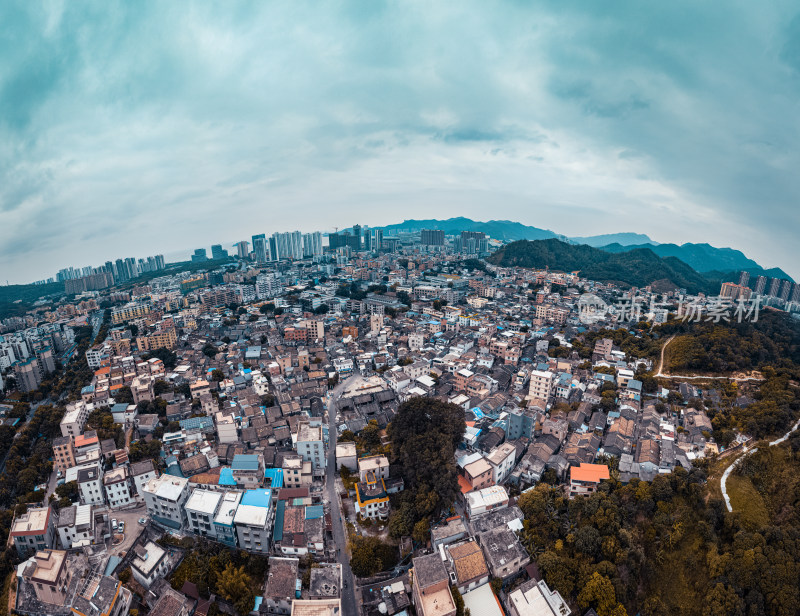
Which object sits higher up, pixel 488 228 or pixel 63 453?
pixel 488 228

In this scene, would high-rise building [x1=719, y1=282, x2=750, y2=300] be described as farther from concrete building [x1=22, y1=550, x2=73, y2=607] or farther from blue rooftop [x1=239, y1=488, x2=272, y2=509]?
concrete building [x1=22, y1=550, x2=73, y2=607]

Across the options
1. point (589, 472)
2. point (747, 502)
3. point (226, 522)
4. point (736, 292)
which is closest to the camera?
point (226, 522)

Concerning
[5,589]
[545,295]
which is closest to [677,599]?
[5,589]

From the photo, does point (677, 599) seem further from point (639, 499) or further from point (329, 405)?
point (329, 405)

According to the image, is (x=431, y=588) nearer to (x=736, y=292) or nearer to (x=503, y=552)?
(x=503, y=552)

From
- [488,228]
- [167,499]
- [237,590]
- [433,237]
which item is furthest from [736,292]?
[488,228]

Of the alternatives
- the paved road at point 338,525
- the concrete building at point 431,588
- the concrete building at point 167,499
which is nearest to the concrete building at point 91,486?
the concrete building at point 167,499

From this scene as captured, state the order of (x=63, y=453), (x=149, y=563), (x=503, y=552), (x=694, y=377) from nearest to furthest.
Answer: (x=149, y=563) → (x=503, y=552) → (x=63, y=453) → (x=694, y=377)
